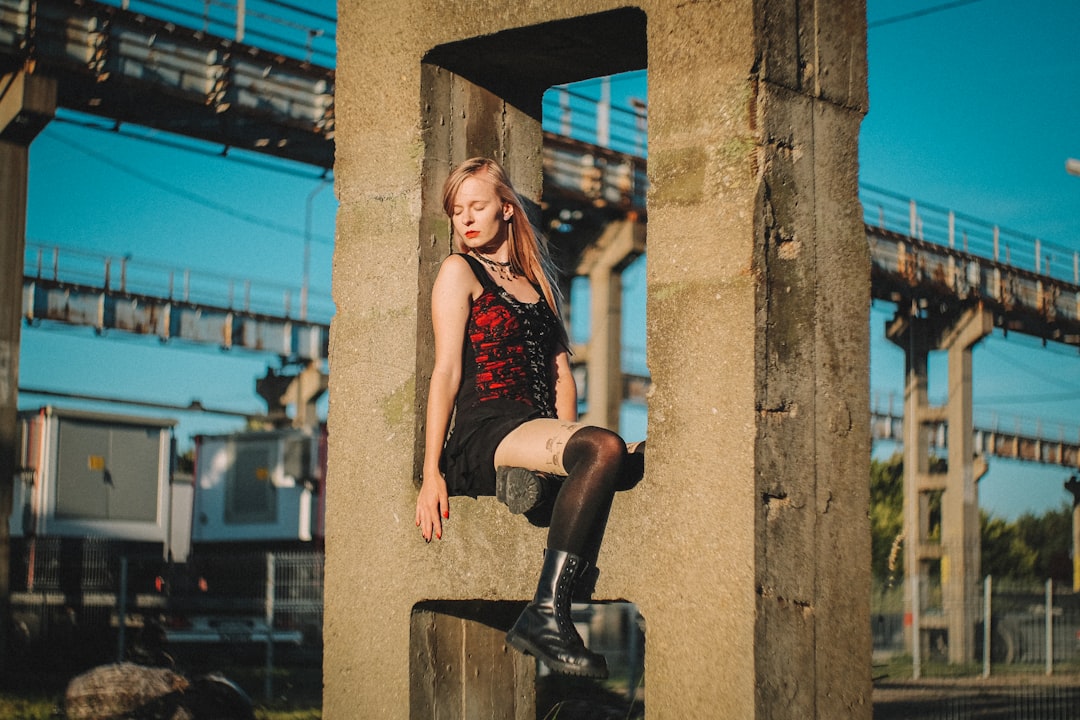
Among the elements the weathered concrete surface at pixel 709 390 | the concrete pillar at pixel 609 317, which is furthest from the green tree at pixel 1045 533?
the weathered concrete surface at pixel 709 390

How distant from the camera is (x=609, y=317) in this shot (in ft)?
61.4

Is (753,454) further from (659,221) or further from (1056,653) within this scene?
(1056,653)

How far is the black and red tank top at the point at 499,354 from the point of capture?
4.72m

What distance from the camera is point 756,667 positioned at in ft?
13.7

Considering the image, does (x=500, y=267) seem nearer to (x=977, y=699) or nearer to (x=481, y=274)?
(x=481, y=274)

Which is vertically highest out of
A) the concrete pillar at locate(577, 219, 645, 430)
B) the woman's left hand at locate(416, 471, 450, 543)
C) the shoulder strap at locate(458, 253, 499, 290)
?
the concrete pillar at locate(577, 219, 645, 430)

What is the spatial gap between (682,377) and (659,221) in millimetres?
571

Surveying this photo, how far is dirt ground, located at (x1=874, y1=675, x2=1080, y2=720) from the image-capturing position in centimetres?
1175

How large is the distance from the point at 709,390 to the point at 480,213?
45.3 inches

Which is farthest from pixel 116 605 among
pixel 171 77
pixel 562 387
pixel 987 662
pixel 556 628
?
pixel 556 628

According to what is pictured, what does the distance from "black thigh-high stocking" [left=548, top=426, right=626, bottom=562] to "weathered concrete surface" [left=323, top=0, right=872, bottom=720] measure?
220 mm

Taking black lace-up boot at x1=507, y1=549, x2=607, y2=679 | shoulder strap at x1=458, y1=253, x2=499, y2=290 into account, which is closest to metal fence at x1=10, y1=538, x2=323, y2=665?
shoulder strap at x1=458, y1=253, x2=499, y2=290

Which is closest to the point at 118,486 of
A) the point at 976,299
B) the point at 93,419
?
the point at 93,419

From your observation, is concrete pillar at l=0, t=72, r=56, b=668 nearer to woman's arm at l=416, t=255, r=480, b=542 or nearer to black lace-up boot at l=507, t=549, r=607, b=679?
woman's arm at l=416, t=255, r=480, b=542
